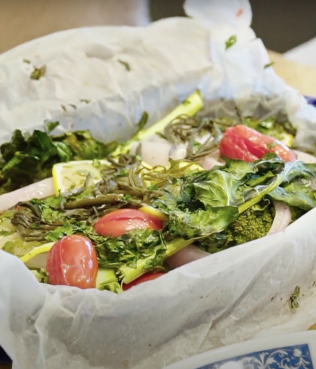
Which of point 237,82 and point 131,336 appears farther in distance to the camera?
point 237,82

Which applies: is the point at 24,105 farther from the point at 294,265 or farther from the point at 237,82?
the point at 294,265

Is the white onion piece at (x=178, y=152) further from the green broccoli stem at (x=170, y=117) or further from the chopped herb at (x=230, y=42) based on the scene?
the chopped herb at (x=230, y=42)

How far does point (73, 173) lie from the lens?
89cm

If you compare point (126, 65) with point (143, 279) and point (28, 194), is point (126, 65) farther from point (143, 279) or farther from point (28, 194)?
point (143, 279)

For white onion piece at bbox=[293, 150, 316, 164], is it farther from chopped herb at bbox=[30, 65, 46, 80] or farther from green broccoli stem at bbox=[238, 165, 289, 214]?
chopped herb at bbox=[30, 65, 46, 80]

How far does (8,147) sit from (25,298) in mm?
416

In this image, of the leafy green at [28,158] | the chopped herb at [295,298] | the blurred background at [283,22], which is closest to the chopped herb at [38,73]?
the leafy green at [28,158]

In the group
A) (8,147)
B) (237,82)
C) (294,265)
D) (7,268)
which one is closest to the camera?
(7,268)

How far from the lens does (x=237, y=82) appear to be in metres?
1.14

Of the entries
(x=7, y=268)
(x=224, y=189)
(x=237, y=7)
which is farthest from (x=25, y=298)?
(x=237, y=7)

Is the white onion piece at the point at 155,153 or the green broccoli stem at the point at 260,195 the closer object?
the green broccoli stem at the point at 260,195

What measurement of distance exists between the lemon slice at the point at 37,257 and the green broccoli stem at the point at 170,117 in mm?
348

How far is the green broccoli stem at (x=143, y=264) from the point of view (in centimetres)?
66

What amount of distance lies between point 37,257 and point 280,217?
0.34 m
